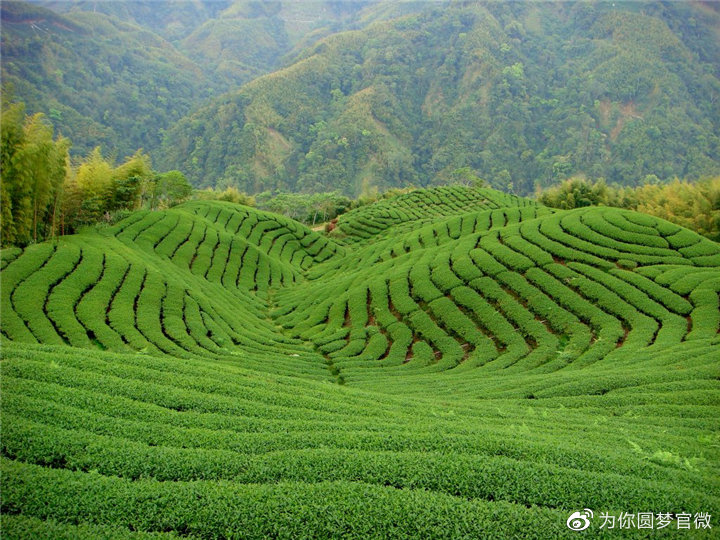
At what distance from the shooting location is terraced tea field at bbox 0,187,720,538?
5.66m

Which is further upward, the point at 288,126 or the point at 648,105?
the point at 648,105

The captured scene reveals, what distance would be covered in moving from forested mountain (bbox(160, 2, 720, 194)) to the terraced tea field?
347ft

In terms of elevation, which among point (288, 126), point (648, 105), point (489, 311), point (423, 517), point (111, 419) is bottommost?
point (423, 517)

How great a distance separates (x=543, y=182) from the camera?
472 ft

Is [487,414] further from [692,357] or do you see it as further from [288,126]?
[288,126]

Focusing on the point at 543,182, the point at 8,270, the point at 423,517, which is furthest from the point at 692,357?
the point at 543,182

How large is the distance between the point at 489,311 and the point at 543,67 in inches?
8516

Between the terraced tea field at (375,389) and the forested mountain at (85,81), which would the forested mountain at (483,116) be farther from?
the terraced tea field at (375,389)

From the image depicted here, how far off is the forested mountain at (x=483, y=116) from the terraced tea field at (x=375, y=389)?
106 meters

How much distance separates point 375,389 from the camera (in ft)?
52.1

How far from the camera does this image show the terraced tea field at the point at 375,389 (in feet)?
18.6

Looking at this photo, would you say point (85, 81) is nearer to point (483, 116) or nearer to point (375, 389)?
point (483, 116)

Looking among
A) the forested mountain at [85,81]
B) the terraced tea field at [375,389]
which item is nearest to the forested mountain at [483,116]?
the forested mountain at [85,81]

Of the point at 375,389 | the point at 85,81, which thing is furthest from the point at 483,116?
the point at 375,389
